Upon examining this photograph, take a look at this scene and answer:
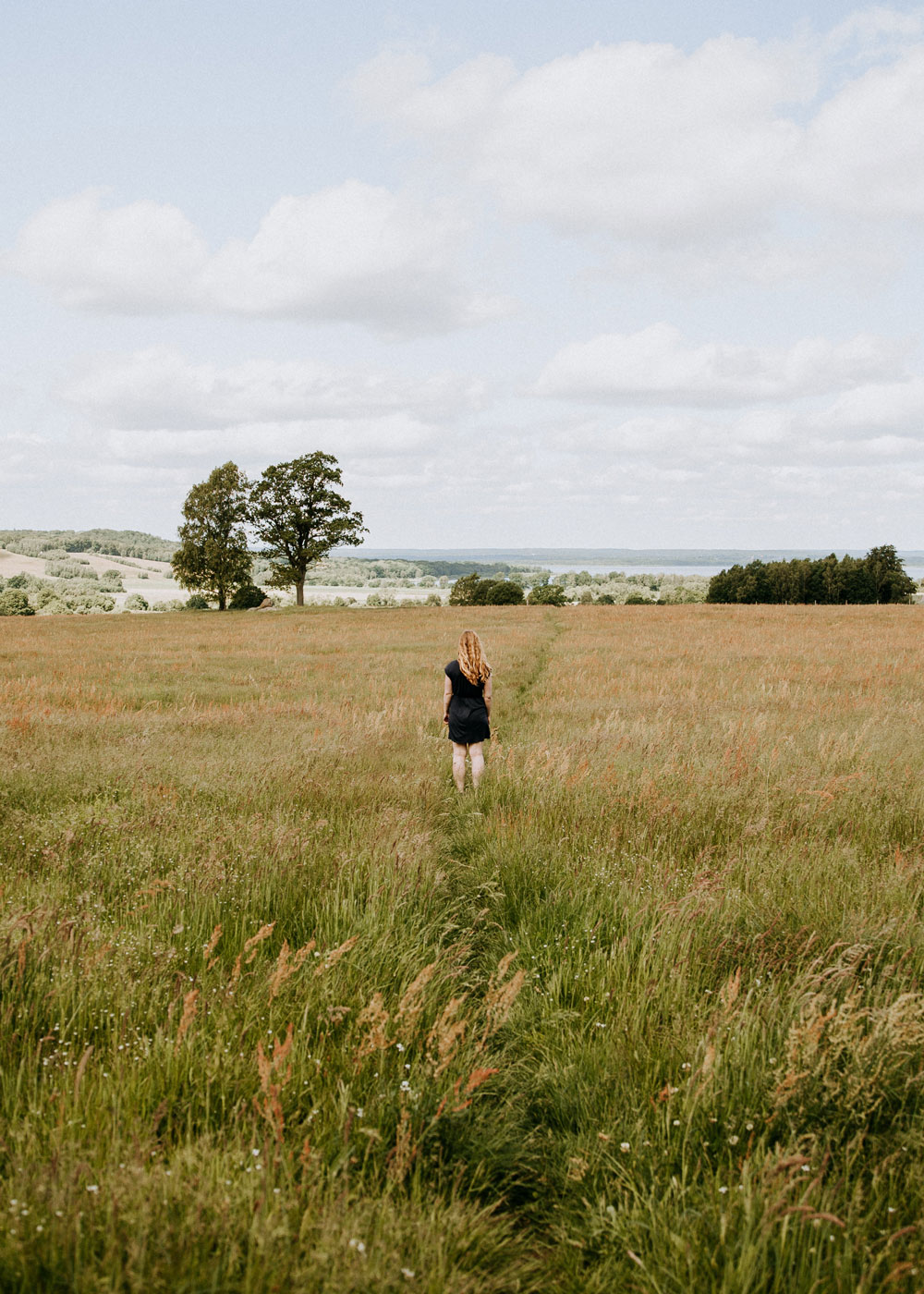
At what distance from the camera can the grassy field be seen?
209 centimetres

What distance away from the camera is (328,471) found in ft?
185

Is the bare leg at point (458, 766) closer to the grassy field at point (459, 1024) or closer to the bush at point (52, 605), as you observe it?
the grassy field at point (459, 1024)

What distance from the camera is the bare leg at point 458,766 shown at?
812cm

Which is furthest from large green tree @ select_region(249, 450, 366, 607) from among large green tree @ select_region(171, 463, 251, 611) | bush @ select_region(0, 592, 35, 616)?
bush @ select_region(0, 592, 35, 616)

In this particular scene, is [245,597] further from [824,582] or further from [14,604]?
[824,582]

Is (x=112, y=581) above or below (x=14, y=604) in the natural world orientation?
above

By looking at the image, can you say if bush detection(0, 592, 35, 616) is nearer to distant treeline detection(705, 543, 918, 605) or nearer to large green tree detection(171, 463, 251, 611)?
large green tree detection(171, 463, 251, 611)

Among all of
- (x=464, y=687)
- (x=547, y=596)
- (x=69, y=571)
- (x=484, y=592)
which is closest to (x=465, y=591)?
(x=484, y=592)

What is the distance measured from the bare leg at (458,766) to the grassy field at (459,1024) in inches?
8.1

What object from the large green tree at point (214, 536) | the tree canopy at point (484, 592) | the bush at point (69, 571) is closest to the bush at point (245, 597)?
the large green tree at point (214, 536)

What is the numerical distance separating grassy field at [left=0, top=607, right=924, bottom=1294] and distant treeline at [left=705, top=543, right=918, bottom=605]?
281 feet

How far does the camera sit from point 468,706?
8484 mm

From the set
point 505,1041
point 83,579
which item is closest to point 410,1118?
point 505,1041

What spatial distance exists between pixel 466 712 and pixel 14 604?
73136mm
